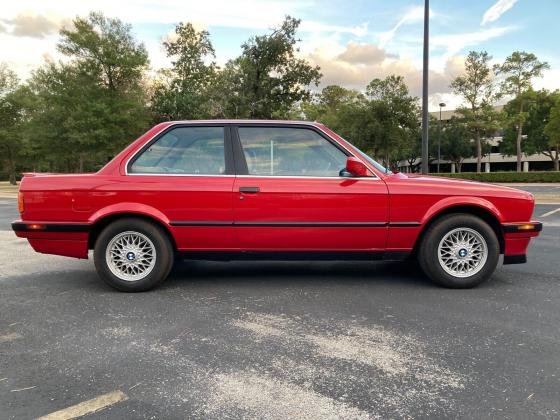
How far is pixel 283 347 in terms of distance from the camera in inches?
124

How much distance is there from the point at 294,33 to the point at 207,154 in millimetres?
26948

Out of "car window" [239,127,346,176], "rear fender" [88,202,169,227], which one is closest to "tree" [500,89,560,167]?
"car window" [239,127,346,176]

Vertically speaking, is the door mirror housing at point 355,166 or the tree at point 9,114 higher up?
the tree at point 9,114

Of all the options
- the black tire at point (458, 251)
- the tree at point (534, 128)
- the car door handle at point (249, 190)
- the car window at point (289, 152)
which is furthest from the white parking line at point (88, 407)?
the tree at point (534, 128)

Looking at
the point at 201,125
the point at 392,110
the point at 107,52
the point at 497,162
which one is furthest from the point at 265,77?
the point at 497,162

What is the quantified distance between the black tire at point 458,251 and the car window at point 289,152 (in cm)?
116

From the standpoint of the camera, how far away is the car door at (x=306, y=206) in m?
4.43

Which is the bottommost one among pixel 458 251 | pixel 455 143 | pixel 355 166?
pixel 458 251

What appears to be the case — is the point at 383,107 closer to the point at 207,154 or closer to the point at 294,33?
the point at 294,33

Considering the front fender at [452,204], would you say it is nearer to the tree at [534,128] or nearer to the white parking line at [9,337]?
the white parking line at [9,337]

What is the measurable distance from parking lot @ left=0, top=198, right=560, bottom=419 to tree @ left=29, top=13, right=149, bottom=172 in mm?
26232

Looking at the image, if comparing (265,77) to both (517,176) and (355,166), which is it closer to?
(517,176)

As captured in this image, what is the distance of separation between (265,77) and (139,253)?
25861mm

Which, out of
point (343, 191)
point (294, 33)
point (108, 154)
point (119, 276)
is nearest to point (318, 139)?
point (343, 191)
